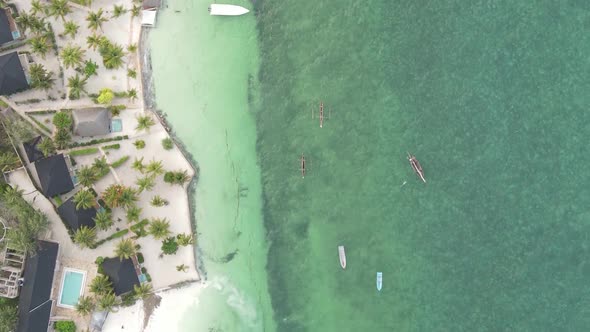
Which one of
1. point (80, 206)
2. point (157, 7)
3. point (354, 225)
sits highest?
point (157, 7)

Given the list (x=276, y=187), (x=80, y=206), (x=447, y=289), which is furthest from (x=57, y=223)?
(x=447, y=289)

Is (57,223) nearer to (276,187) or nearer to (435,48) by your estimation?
(276,187)

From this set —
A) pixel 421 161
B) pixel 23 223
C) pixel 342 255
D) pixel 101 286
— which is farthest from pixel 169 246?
pixel 421 161

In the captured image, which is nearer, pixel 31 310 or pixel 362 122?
pixel 31 310

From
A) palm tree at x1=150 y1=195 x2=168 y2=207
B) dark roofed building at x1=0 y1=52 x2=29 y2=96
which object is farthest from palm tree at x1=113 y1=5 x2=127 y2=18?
palm tree at x1=150 y1=195 x2=168 y2=207

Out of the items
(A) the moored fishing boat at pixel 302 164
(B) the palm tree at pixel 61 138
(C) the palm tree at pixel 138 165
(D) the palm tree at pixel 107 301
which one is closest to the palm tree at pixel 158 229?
(C) the palm tree at pixel 138 165

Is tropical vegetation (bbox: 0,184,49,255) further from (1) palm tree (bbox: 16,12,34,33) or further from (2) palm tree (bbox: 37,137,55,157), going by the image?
(1) palm tree (bbox: 16,12,34,33)

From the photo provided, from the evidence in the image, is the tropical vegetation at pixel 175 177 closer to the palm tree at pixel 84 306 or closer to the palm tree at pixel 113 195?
the palm tree at pixel 113 195
